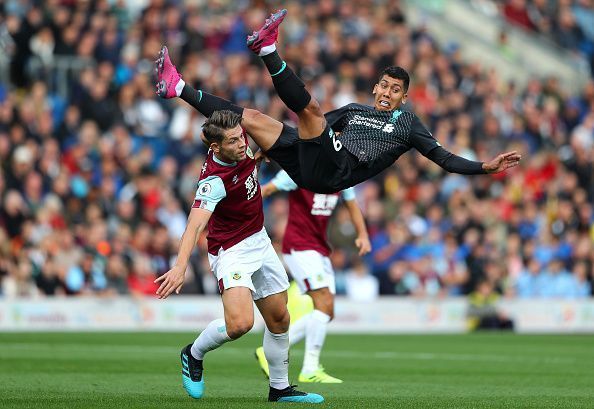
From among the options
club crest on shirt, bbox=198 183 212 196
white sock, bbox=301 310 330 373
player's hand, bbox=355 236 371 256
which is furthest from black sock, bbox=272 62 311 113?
player's hand, bbox=355 236 371 256

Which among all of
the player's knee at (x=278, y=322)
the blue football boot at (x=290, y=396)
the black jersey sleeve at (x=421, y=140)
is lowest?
the blue football boot at (x=290, y=396)

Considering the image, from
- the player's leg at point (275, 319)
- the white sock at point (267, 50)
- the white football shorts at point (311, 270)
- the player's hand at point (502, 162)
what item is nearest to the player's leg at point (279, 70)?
the white sock at point (267, 50)

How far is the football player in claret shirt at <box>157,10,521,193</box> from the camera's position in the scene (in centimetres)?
1081

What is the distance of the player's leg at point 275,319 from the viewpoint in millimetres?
11148

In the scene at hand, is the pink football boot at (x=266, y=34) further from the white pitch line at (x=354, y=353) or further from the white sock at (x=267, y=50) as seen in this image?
the white pitch line at (x=354, y=353)

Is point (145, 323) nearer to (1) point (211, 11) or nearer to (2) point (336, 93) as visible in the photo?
(2) point (336, 93)

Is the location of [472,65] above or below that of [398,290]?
above

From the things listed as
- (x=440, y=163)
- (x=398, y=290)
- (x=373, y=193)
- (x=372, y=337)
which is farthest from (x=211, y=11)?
(x=440, y=163)

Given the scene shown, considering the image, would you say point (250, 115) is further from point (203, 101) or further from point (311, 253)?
point (311, 253)

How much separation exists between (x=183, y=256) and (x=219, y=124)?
1174mm

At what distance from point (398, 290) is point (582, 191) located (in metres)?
5.67

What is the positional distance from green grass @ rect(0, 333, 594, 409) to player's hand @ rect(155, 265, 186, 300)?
1163mm

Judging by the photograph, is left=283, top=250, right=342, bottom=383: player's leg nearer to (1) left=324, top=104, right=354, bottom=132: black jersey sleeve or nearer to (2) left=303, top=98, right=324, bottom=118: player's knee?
(1) left=324, top=104, right=354, bottom=132: black jersey sleeve

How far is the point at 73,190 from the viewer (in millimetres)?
23234
